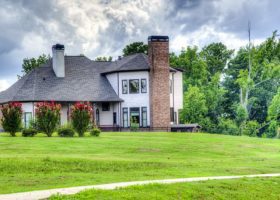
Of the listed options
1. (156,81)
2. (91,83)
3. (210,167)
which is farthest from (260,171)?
(91,83)

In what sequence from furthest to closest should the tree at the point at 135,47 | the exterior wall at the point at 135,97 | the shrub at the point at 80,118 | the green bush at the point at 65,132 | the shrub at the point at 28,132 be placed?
the tree at the point at 135,47 → the exterior wall at the point at 135,97 → the shrub at the point at 80,118 → the green bush at the point at 65,132 → the shrub at the point at 28,132

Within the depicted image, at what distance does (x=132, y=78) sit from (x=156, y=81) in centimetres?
279

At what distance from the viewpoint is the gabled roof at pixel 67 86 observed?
49594mm

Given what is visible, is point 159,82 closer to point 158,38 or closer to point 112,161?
point 158,38

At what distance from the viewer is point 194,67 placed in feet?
231

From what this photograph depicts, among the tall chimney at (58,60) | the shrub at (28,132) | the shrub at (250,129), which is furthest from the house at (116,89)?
the shrub at (28,132)

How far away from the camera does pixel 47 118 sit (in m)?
31.9

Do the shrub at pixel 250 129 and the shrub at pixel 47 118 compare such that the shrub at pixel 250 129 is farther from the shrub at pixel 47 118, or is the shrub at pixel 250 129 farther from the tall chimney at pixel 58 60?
the shrub at pixel 47 118

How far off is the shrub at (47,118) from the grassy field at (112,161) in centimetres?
420

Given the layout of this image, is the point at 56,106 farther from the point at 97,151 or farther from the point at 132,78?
the point at 132,78

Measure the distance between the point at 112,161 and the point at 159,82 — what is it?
96.2 feet

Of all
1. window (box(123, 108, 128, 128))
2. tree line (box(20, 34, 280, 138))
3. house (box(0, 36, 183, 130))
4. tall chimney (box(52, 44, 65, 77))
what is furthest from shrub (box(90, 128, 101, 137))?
tree line (box(20, 34, 280, 138))

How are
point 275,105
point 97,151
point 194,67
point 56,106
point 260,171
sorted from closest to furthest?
point 260,171 → point 97,151 → point 56,106 → point 275,105 → point 194,67

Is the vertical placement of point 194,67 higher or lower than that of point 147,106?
higher
